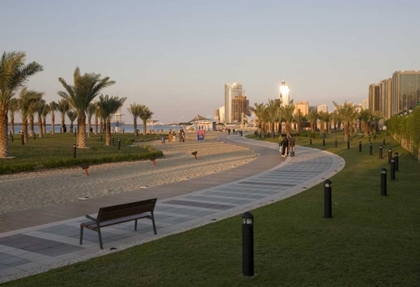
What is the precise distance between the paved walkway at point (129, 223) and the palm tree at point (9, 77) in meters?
12.1

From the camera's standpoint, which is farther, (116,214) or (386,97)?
(386,97)

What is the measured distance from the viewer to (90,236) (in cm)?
790

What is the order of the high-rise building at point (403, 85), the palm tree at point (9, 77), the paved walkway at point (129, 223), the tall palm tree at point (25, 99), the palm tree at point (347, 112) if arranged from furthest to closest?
the high-rise building at point (403, 85)
the palm tree at point (347, 112)
the tall palm tree at point (25, 99)
the palm tree at point (9, 77)
the paved walkway at point (129, 223)

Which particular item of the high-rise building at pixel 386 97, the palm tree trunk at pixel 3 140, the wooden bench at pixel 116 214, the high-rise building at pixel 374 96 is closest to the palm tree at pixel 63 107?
the palm tree trunk at pixel 3 140

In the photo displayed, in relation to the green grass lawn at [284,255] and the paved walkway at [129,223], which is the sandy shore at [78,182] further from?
the green grass lawn at [284,255]

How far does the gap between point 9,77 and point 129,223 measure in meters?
16.8

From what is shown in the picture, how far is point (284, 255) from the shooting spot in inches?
238

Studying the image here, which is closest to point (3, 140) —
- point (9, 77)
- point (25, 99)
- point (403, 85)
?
point (9, 77)

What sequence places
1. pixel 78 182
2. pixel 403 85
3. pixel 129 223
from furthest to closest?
pixel 403 85 < pixel 78 182 < pixel 129 223

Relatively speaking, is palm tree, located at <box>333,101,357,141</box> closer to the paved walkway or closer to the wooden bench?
the paved walkway

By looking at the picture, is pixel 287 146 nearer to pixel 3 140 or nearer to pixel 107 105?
pixel 3 140

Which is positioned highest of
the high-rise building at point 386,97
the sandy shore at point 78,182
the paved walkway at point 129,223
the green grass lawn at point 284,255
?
the high-rise building at point 386,97

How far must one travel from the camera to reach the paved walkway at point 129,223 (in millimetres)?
6688

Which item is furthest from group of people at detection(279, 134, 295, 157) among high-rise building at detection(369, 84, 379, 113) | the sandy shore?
high-rise building at detection(369, 84, 379, 113)
